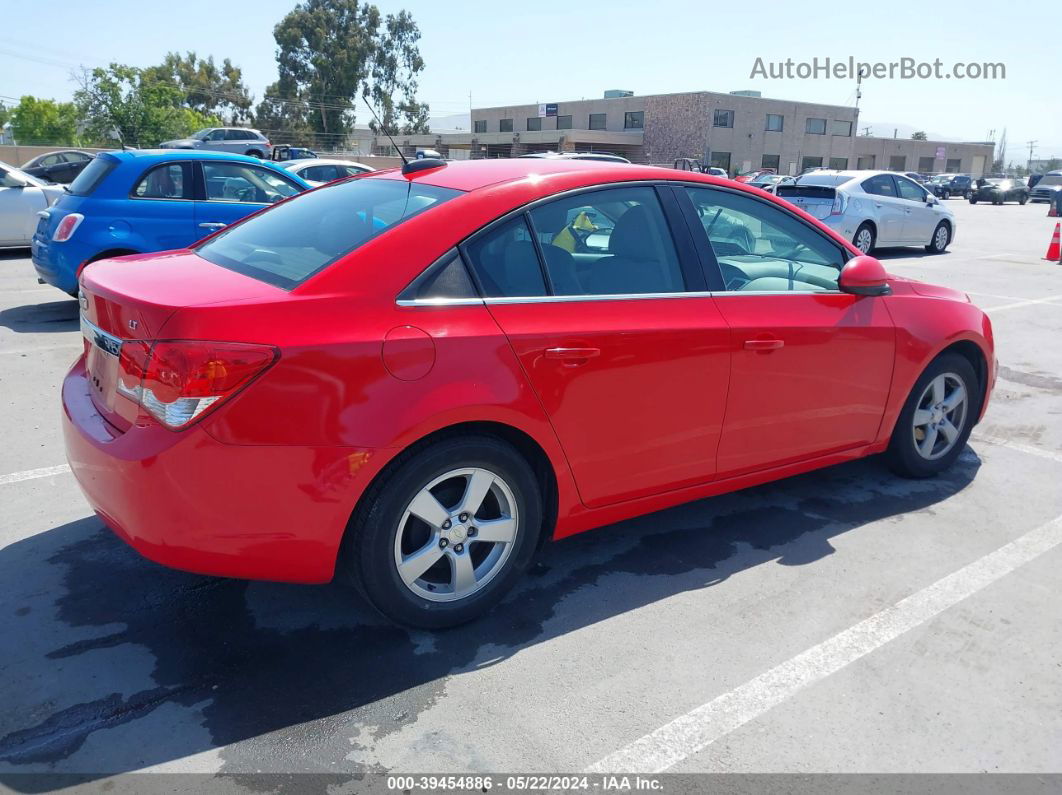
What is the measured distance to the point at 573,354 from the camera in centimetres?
323

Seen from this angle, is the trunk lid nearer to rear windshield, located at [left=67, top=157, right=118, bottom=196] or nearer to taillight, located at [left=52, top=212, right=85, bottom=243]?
taillight, located at [left=52, top=212, right=85, bottom=243]

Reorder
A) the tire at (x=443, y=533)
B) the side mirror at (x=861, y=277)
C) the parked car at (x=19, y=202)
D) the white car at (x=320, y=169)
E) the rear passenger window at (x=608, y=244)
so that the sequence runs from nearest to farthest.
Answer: the tire at (x=443, y=533)
the rear passenger window at (x=608, y=244)
the side mirror at (x=861, y=277)
the parked car at (x=19, y=202)
the white car at (x=320, y=169)

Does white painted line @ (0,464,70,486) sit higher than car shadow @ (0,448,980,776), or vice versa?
white painted line @ (0,464,70,486)

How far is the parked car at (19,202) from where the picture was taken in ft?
39.1

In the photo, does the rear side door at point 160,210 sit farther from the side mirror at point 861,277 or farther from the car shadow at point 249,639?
the side mirror at point 861,277

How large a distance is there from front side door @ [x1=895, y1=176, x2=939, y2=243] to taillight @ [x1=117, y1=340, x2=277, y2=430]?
53.6 ft

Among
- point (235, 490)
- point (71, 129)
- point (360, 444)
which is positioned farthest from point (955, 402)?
point (71, 129)

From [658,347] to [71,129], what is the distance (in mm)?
73568

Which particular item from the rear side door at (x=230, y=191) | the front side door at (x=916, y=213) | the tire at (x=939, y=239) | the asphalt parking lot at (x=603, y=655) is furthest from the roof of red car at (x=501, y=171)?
the tire at (x=939, y=239)

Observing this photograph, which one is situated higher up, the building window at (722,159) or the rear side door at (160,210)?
the building window at (722,159)

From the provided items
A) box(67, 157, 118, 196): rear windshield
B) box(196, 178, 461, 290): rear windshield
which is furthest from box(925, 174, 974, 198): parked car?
box(196, 178, 461, 290): rear windshield

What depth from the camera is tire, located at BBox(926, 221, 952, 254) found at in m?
17.4

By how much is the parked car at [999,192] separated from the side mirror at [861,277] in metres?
49.5

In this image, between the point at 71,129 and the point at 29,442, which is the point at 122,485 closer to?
the point at 29,442
